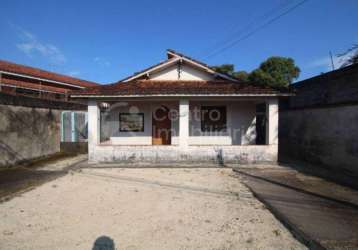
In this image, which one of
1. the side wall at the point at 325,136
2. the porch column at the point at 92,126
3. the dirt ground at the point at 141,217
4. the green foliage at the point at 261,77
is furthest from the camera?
the green foliage at the point at 261,77

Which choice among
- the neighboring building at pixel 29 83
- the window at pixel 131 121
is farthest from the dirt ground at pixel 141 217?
the neighboring building at pixel 29 83

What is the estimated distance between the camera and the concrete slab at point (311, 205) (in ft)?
10.8

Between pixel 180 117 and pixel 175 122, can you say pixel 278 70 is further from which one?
pixel 180 117

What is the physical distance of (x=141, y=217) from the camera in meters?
4.07

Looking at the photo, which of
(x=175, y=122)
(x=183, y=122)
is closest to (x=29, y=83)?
(x=175, y=122)

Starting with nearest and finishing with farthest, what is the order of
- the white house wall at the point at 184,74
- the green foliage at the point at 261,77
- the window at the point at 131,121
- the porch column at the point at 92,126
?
the porch column at the point at 92,126 → the window at the point at 131,121 → the white house wall at the point at 184,74 → the green foliage at the point at 261,77

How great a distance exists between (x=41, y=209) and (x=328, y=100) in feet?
35.3

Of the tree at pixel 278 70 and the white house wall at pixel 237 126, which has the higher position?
the tree at pixel 278 70

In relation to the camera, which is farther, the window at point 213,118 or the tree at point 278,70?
the tree at point 278,70

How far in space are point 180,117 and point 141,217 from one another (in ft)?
17.1

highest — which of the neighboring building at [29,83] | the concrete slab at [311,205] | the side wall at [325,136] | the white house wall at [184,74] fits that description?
the neighboring building at [29,83]

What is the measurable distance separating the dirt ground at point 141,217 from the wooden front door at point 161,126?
14.9ft

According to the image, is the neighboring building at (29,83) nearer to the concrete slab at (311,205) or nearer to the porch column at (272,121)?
the porch column at (272,121)

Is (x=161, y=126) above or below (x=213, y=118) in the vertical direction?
below
